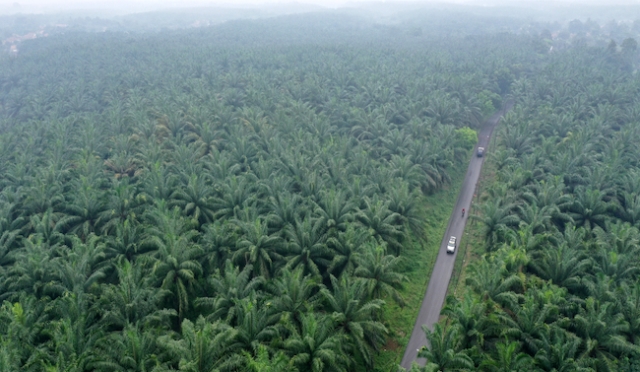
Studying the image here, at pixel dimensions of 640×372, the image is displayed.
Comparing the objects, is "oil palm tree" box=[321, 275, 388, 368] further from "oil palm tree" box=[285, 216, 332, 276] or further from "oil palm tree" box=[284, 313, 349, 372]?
"oil palm tree" box=[285, 216, 332, 276]

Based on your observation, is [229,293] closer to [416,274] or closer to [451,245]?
[416,274]

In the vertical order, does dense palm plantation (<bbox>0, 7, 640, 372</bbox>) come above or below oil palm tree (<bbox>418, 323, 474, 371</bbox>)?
above

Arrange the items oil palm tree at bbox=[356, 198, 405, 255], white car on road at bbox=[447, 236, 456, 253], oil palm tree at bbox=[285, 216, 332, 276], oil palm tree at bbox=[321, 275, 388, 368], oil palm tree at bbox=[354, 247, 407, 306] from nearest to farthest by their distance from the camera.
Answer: oil palm tree at bbox=[321, 275, 388, 368] → oil palm tree at bbox=[354, 247, 407, 306] → oil palm tree at bbox=[285, 216, 332, 276] → oil palm tree at bbox=[356, 198, 405, 255] → white car on road at bbox=[447, 236, 456, 253]

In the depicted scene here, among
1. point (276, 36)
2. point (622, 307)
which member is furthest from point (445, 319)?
point (276, 36)

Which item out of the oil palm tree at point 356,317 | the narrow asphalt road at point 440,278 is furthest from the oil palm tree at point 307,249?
the narrow asphalt road at point 440,278

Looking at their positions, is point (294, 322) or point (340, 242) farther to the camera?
point (340, 242)

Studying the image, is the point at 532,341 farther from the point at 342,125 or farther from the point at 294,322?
the point at 342,125

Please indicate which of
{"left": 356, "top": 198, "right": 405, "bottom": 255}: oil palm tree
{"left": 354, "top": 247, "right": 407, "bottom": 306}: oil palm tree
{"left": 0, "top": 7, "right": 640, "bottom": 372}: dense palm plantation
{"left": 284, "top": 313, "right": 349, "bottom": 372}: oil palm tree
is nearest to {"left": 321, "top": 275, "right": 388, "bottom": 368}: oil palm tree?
{"left": 0, "top": 7, "right": 640, "bottom": 372}: dense palm plantation
